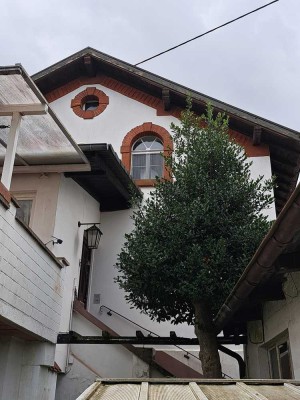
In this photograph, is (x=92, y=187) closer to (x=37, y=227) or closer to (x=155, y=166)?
(x=37, y=227)

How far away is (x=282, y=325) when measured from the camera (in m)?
6.43

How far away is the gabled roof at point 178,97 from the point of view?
12.6 meters

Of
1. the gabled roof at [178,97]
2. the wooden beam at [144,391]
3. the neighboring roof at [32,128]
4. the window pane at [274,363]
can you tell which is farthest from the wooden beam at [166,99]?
the wooden beam at [144,391]

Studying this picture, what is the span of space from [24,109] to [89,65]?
7.99m

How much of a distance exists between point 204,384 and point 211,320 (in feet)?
16.0

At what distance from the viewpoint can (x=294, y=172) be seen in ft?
43.7

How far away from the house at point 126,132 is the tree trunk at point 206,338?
220cm

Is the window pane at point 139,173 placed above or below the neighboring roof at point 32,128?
above

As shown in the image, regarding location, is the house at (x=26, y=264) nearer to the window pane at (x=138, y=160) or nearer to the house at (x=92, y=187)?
the house at (x=92, y=187)

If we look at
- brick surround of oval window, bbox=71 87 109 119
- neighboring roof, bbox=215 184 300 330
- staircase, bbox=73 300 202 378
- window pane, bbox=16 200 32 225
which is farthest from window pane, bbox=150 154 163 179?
neighboring roof, bbox=215 184 300 330

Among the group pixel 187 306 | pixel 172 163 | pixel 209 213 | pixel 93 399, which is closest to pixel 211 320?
pixel 187 306

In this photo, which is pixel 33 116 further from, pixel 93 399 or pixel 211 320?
pixel 93 399

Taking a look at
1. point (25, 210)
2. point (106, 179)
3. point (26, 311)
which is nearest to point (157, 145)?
point (106, 179)

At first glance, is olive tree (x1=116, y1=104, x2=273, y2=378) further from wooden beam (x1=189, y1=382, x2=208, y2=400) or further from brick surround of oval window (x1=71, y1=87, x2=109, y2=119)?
brick surround of oval window (x1=71, y1=87, x2=109, y2=119)
